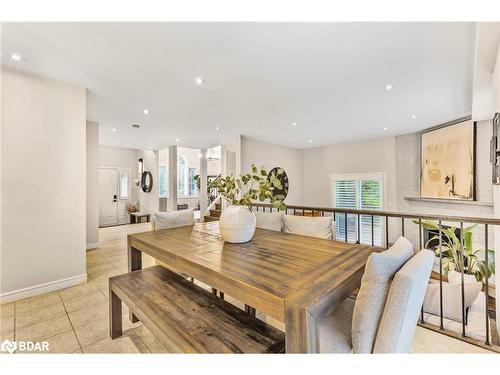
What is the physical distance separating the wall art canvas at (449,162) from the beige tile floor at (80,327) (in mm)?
3638

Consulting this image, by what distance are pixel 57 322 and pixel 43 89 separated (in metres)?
2.58

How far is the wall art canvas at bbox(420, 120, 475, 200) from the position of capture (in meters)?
4.06

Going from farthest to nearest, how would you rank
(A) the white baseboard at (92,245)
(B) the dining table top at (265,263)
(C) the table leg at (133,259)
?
(A) the white baseboard at (92,245)
(C) the table leg at (133,259)
(B) the dining table top at (265,263)

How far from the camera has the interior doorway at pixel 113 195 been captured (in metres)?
7.29

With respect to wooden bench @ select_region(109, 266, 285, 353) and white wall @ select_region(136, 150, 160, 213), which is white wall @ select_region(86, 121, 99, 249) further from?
wooden bench @ select_region(109, 266, 285, 353)

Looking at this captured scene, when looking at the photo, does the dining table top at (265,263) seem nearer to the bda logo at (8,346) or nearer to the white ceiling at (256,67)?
the bda logo at (8,346)

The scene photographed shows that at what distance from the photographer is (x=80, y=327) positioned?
1.97 meters

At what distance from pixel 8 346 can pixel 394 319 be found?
2.74 metres

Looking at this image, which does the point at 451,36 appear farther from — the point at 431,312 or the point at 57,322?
the point at 57,322

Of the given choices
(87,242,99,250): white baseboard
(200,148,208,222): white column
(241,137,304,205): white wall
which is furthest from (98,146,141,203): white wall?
(241,137,304,205): white wall

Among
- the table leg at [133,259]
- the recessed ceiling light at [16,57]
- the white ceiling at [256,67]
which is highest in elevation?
the recessed ceiling light at [16,57]

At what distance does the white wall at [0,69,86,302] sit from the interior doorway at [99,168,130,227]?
16.6ft

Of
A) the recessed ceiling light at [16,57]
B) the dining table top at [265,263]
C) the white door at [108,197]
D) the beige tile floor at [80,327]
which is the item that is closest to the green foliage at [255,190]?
the dining table top at [265,263]

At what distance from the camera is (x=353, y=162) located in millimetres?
6477
